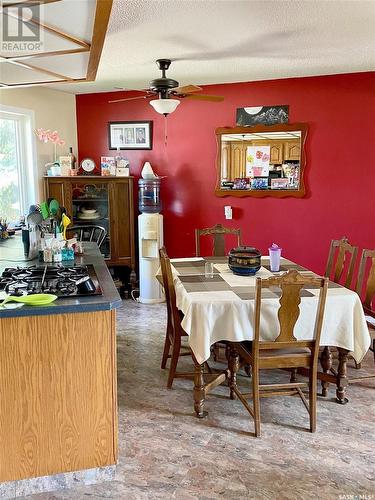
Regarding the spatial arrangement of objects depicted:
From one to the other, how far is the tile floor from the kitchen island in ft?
0.63

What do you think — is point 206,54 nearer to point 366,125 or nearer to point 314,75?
point 314,75

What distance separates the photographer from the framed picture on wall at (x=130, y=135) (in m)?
5.27

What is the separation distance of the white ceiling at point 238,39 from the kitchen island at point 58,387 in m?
1.86

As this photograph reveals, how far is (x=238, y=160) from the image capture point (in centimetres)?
493

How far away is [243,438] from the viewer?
246 cm

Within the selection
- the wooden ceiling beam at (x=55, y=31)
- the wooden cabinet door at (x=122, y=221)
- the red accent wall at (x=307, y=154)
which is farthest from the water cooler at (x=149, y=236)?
the wooden ceiling beam at (x=55, y=31)

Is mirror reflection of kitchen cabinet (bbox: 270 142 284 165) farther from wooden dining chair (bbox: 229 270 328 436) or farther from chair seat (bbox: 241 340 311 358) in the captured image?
chair seat (bbox: 241 340 311 358)

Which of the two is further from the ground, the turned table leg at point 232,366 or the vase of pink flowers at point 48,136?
the vase of pink flowers at point 48,136

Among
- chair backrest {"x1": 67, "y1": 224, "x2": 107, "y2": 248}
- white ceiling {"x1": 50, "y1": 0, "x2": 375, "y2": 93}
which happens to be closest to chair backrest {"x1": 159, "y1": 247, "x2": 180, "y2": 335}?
white ceiling {"x1": 50, "y1": 0, "x2": 375, "y2": 93}

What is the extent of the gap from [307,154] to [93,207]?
255 centimetres

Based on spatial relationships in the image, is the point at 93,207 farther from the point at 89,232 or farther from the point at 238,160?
the point at 238,160

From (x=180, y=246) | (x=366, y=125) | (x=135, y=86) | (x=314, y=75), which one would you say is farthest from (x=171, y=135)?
(x=366, y=125)

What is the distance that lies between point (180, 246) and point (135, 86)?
6.40 ft

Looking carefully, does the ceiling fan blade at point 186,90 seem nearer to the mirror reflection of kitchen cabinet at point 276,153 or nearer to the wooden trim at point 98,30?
the wooden trim at point 98,30
